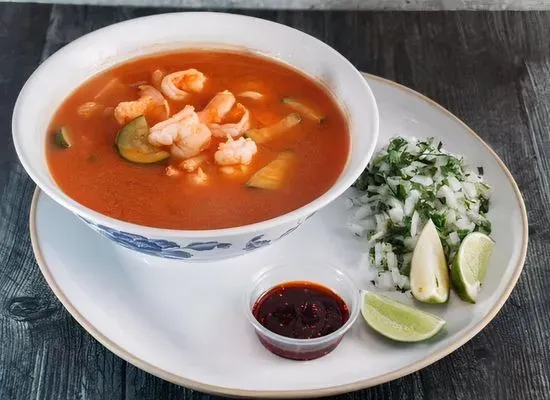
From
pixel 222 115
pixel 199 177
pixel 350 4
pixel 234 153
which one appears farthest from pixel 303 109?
pixel 350 4

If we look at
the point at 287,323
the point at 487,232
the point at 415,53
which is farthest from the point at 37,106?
the point at 415,53

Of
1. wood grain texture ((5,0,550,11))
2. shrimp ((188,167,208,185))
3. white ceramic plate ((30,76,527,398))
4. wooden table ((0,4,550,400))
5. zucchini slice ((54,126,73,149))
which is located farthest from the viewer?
wood grain texture ((5,0,550,11))

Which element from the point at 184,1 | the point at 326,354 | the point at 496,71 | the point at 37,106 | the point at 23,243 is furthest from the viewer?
the point at 184,1

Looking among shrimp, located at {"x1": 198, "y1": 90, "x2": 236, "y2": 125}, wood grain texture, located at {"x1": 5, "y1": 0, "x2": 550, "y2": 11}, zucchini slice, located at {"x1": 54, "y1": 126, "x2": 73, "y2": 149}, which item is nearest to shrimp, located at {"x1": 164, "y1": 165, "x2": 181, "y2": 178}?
shrimp, located at {"x1": 198, "y1": 90, "x2": 236, "y2": 125}

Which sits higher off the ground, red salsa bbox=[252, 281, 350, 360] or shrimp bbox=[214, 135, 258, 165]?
shrimp bbox=[214, 135, 258, 165]

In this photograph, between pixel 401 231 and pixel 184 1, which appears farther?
pixel 184 1

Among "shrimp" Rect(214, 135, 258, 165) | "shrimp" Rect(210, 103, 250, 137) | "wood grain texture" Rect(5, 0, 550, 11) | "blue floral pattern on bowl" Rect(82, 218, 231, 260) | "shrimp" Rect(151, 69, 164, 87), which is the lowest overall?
"wood grain texture" Rect(5, 0, 550, 11)

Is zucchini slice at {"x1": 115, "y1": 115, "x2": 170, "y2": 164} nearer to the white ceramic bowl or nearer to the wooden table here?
the white ceramic bowl

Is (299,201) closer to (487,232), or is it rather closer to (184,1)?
(487,232)

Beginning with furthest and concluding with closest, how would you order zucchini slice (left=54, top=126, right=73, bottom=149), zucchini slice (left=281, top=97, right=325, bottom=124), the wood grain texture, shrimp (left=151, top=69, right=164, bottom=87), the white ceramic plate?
the wood grain texture, shrimp (left=151, top=69, right=164, bottom=87), zucchini slice (left=281, top=97, right=325, bottom=124), zucchini slice (left=54, top=126, right=73, bottom=149), the white ceramic plate
